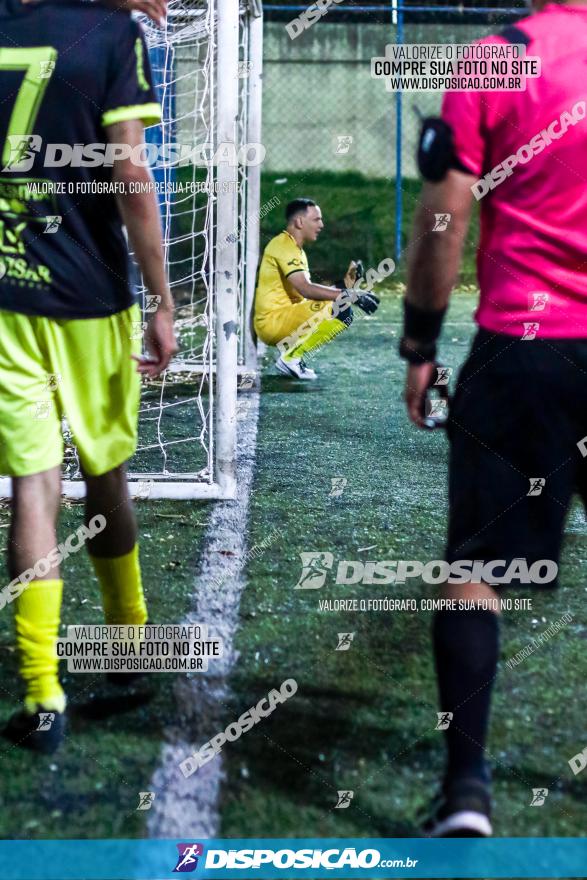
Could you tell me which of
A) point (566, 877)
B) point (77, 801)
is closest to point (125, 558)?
point (77, 801)

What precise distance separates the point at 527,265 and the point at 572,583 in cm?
178

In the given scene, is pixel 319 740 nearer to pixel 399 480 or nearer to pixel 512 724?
pixel 512 724

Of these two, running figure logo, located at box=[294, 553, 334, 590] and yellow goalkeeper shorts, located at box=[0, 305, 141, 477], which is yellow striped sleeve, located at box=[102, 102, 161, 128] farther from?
running figure logo, located at box=[294, 553, 334, 590]

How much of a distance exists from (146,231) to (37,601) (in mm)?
850

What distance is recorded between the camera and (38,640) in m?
2.42

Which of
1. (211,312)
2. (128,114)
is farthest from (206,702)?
(211,312)

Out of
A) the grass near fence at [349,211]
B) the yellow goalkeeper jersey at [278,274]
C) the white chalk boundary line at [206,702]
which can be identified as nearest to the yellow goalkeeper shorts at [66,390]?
the white chalk boundary line at [206,702]

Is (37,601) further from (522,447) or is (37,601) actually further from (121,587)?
(522,447)

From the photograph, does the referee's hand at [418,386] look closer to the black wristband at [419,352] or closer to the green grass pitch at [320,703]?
the black wristband at [419,352]

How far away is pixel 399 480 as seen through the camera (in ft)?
15.8

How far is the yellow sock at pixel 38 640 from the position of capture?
2.41 m

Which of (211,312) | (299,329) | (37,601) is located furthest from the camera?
(299,329)

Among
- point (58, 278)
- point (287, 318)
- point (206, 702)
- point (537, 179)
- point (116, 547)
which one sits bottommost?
point (287, 318)

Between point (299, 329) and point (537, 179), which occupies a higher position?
point (537, 179)
